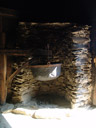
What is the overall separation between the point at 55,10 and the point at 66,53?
1.36 m

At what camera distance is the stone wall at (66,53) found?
11.7 feet

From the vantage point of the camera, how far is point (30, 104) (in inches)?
157

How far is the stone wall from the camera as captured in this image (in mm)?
3555

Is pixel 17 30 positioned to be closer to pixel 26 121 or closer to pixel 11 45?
pixel 11 45

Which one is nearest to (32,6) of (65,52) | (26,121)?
(65,52)

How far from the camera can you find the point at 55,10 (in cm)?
376

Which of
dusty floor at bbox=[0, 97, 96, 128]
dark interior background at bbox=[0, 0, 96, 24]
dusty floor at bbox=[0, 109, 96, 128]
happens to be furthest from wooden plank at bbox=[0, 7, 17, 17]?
dusty floor at bbox=[0, 109, 96, 128]

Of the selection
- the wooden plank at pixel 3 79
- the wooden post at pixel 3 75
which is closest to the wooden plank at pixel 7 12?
the wooden post at pixel 3 75

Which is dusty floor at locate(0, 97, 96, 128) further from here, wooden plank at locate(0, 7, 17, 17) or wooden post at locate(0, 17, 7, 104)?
wooden plank at locate(0, 7, 17, 17)

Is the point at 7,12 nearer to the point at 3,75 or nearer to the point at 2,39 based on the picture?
the point at 2,39

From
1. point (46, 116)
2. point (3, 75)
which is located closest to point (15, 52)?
point (3, 75)

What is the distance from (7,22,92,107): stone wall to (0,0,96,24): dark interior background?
0.20m

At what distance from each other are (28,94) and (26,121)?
1.14 metres

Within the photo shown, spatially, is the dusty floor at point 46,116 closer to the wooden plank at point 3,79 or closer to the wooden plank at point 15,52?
the wooden plank at point 3,79
